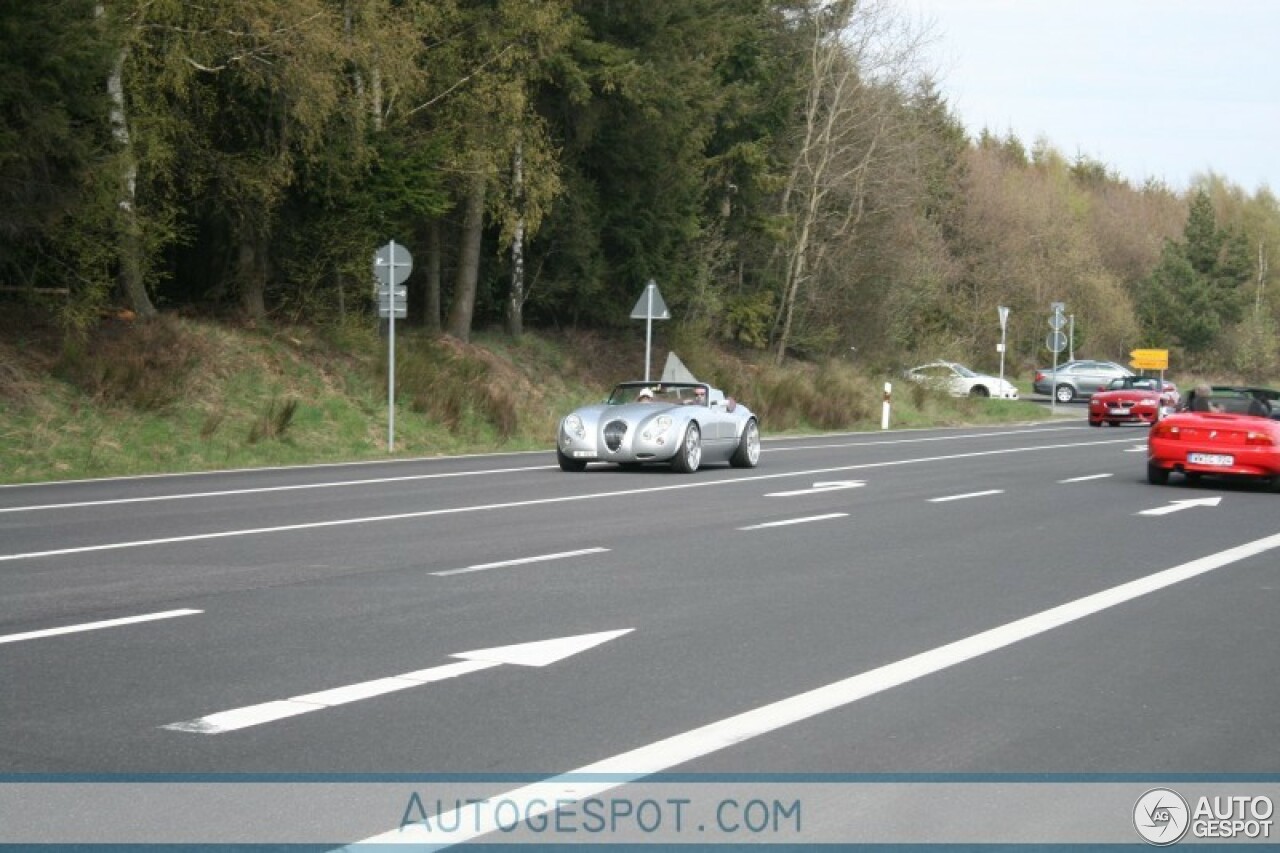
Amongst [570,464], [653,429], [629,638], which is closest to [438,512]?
[653,429]

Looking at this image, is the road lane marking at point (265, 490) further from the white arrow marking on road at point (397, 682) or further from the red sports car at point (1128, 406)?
the red sports car at point (1128, 406)

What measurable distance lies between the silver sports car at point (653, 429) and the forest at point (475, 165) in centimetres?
816

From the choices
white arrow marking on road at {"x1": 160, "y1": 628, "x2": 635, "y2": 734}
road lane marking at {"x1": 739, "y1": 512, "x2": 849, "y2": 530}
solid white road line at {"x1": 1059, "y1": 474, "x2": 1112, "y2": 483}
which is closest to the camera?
white arrow marking on road at {"x1": 160, "y1": 628, "x2": 635, "y2": 734}

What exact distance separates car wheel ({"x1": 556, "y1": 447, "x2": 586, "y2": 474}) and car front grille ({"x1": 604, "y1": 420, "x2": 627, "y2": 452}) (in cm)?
60

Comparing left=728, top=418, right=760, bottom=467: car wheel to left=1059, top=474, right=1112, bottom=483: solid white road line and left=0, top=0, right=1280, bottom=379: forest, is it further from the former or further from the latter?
left=0, top=0, right=1280, bottom=379: forest

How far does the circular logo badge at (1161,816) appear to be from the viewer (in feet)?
17.7

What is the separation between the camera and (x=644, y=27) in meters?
38.3

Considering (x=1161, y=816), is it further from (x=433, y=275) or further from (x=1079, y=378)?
(x=1079, y=378)

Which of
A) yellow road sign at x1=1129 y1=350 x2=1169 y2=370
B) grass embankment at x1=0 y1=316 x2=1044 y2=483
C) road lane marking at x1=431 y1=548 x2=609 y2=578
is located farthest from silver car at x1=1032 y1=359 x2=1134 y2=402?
road lane marking at x1=431 y1=548 x2=609 y2=578


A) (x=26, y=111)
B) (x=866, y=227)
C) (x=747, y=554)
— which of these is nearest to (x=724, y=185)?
(x=866, y=227)

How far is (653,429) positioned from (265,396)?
29.3ft

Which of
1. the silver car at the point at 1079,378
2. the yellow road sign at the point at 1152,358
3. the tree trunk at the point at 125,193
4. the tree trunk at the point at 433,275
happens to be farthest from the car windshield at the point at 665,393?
the yellow road sign at the point at 1152,358

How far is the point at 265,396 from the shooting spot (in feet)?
91.4

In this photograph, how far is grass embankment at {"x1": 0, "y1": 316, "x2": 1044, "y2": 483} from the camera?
23406mm
